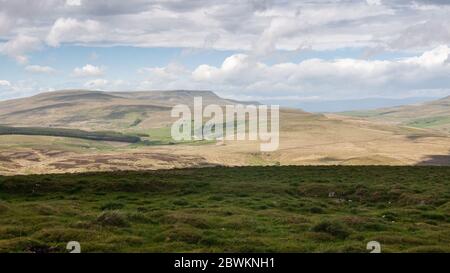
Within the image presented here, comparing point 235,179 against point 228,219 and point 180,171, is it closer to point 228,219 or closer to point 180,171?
point 180,171

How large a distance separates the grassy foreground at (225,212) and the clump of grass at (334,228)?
0.05 metres

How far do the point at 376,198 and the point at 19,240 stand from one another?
2943 centimetres

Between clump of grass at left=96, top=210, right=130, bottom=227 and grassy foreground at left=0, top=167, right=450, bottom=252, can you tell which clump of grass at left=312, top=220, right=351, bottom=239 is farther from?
clump of grass at left=96, top=210, right=130, bottom=227

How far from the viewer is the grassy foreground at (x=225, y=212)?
2408 centimetres

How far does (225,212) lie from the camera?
3359 cm

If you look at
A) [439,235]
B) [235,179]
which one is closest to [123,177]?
[235,179]

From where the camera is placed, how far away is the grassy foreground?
2408 cm

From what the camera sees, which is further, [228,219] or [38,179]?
[38,179]

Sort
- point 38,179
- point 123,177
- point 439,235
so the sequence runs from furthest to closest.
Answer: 1. point 123,177
2. point 38,179
3. point 439,235

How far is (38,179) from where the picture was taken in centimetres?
4928

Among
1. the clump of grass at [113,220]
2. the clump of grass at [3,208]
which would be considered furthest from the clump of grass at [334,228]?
the clump of grass at [3,208]

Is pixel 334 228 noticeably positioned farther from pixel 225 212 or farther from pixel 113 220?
pixel 113 220

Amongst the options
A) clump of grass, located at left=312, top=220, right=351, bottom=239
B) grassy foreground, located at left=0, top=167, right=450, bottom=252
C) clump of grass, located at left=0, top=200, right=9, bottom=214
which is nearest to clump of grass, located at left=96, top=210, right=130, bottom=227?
grassy foreground, located at left=0, top=167, right=450, bottom=252

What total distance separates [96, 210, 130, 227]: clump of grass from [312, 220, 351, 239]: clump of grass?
10459 millimetres
